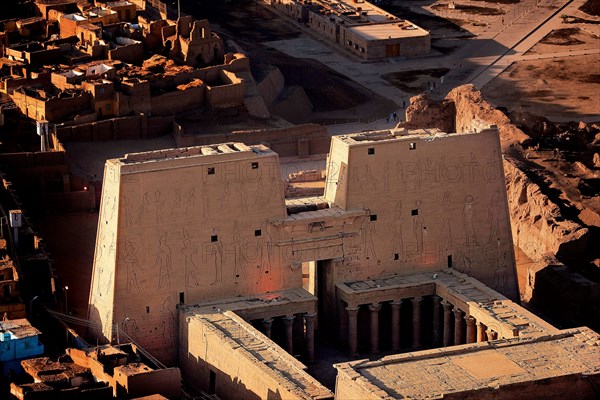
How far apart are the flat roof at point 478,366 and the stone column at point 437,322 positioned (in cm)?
841

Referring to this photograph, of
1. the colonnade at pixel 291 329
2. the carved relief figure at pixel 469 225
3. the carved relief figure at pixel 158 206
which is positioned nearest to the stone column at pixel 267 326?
the colonnade at pixel 291 329

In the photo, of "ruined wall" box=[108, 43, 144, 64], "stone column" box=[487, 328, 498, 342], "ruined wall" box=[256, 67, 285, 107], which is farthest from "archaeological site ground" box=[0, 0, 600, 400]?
"ruined wall" box=[108, 43, 144, 64]

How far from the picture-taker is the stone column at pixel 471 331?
9525cm

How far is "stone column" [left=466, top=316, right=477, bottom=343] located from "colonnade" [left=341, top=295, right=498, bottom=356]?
0.50 meters

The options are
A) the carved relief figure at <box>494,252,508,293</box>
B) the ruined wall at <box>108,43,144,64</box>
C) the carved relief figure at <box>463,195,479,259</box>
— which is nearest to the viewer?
the carved relief figure at <box>463,195,479,259</box>

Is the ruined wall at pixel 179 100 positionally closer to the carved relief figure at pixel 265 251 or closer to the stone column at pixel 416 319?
the carved relief figure at pixel 265 251

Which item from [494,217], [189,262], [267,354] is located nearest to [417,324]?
[494,217]

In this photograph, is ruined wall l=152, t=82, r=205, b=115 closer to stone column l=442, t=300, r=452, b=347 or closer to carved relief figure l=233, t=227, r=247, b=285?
carved relief figure l=233, t=227, r=247, b=285

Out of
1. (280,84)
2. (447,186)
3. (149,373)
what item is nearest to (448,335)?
(447,186)

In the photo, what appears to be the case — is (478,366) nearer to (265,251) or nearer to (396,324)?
(396,324)

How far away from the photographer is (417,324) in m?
98.5

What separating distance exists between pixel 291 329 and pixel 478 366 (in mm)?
10698

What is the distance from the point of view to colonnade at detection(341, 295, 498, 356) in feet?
317

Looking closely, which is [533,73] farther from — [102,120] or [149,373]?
[149,373]
